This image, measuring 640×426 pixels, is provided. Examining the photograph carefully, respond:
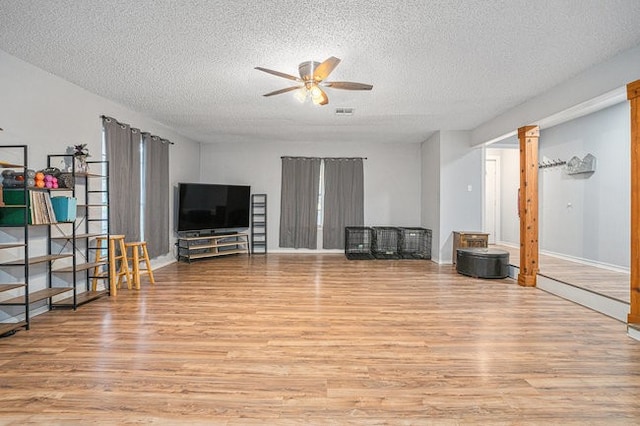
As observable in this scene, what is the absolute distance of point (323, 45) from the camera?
9.51 feet

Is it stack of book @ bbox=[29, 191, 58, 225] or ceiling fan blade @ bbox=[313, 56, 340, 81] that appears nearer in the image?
ceiling fan blade @ bbox=[313, 56, 340, 81]

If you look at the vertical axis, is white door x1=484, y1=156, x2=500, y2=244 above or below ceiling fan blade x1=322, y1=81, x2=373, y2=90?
below

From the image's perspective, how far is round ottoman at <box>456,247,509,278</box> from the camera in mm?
5102

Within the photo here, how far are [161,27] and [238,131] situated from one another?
3.86 metres

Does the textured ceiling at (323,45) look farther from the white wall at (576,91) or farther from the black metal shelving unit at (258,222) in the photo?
the black metal shelving unit at (258,222)

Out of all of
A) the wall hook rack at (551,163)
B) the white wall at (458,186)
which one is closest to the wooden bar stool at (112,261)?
the white wall at (458,186)

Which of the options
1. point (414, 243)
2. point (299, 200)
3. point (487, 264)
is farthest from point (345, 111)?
point (414, 243)

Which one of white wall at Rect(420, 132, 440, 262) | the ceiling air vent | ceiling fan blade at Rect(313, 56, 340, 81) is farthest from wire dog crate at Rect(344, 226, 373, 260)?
ceiling fan blade at Rect(313, 56, 340, 81)

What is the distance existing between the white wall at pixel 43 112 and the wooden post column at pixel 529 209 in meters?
5.90

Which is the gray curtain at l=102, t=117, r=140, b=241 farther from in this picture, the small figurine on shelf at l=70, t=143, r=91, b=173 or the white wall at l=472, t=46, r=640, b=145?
the white wall at l=472, t=46, r=640, b=145

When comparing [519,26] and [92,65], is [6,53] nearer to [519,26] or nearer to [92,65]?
[92,65]

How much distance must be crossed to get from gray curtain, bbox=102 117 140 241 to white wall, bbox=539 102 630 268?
7254mm

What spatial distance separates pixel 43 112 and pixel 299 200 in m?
4.88

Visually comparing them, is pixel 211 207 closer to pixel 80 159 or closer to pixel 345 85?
pixel 80 159
